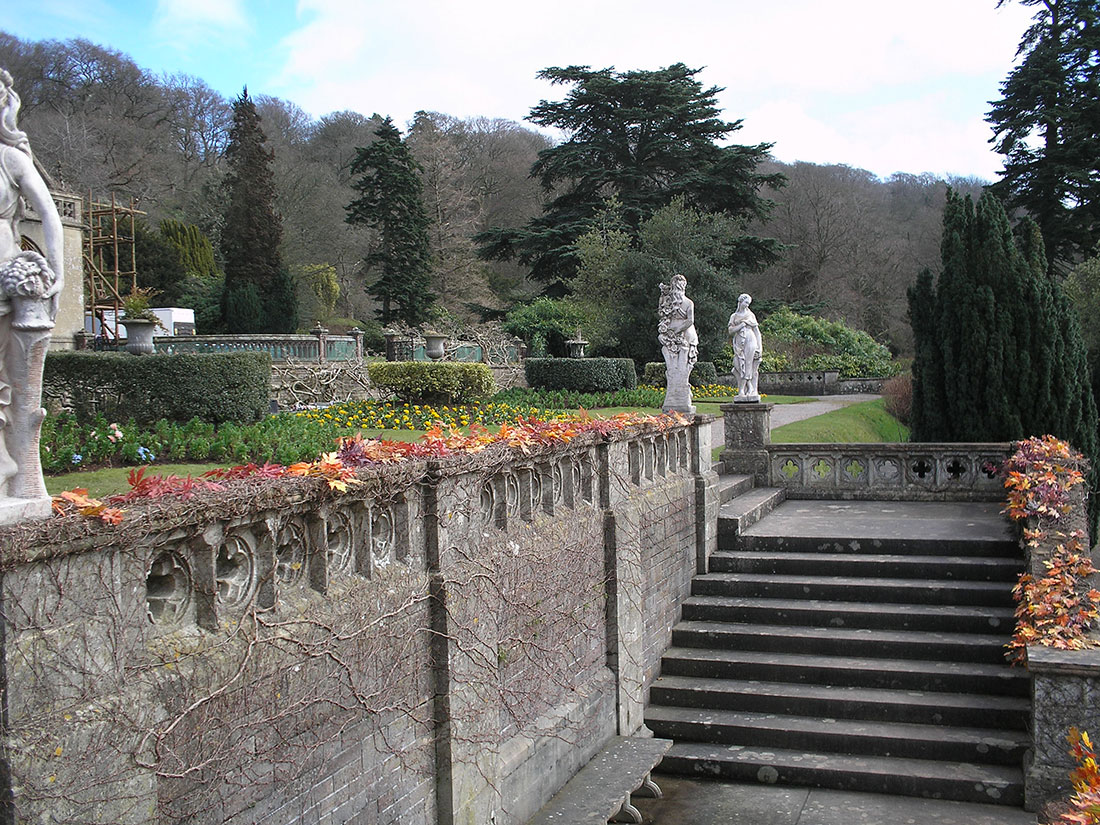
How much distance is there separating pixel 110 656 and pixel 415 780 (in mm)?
2103

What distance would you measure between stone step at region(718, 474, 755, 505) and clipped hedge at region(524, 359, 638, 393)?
1131 centimetres

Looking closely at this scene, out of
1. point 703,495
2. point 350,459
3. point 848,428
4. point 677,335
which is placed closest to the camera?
point 350,459

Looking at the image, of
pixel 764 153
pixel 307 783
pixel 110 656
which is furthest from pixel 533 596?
pixel 764 153

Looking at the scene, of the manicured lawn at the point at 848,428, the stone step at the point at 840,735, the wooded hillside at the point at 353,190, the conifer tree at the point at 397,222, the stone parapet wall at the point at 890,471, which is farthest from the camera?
the conifer tree at the point at 397,222

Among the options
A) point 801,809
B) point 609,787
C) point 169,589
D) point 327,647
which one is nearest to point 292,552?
point 327,647

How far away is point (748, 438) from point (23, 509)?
1035 cm

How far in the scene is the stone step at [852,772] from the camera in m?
6.41

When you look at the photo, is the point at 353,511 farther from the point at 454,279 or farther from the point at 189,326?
the point at 454,279

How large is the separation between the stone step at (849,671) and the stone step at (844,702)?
0.05 m

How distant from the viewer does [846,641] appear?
7.85 metres

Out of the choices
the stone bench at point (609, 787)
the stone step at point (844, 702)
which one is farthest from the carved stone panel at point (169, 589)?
the stone step at point (844, 702)

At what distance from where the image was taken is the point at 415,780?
4398 millimetres

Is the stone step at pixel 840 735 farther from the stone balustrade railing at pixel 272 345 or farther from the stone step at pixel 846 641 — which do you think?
the stone balustrade railing at pixel 272 345

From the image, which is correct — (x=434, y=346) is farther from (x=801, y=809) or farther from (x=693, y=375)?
(x=801, y=809)
